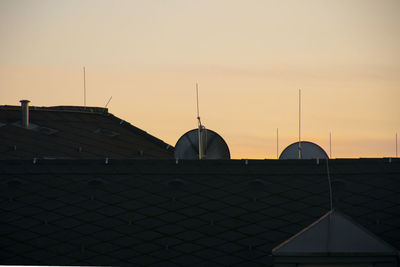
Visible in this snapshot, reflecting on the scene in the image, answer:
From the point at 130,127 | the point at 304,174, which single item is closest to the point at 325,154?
the point at 304,174

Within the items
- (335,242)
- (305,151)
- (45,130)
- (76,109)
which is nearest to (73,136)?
(45,130)

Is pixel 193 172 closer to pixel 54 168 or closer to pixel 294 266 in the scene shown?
pixel 54 168

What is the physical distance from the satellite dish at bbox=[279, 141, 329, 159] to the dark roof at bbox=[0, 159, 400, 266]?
11.1 metres

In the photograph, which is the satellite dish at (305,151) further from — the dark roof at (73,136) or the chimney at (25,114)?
the chimney at (25,114)

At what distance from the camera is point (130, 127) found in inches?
3752

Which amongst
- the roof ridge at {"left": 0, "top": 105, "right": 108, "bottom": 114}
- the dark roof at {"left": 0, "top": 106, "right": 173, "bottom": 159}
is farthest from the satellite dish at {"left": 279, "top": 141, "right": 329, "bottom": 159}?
the roof ridge at {"left": 0, "top": 105, "right": 108, "bottom": 114}

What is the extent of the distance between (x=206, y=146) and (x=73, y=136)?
27029mm

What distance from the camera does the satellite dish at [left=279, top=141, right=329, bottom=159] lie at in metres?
63.0

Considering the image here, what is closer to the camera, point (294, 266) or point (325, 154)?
point (294, 266)

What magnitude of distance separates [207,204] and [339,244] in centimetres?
1392

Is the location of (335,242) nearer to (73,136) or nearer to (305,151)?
(305,151)

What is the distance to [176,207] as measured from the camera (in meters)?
47.6

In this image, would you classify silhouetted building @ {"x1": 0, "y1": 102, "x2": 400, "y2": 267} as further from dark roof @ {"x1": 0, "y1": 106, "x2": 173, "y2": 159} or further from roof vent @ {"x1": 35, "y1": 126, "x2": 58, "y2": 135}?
roof vent @ {"x1": 35, "y1": 126, "x2": 58, "y2": 135}

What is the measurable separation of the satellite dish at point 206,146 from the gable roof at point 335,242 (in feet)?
89.0
